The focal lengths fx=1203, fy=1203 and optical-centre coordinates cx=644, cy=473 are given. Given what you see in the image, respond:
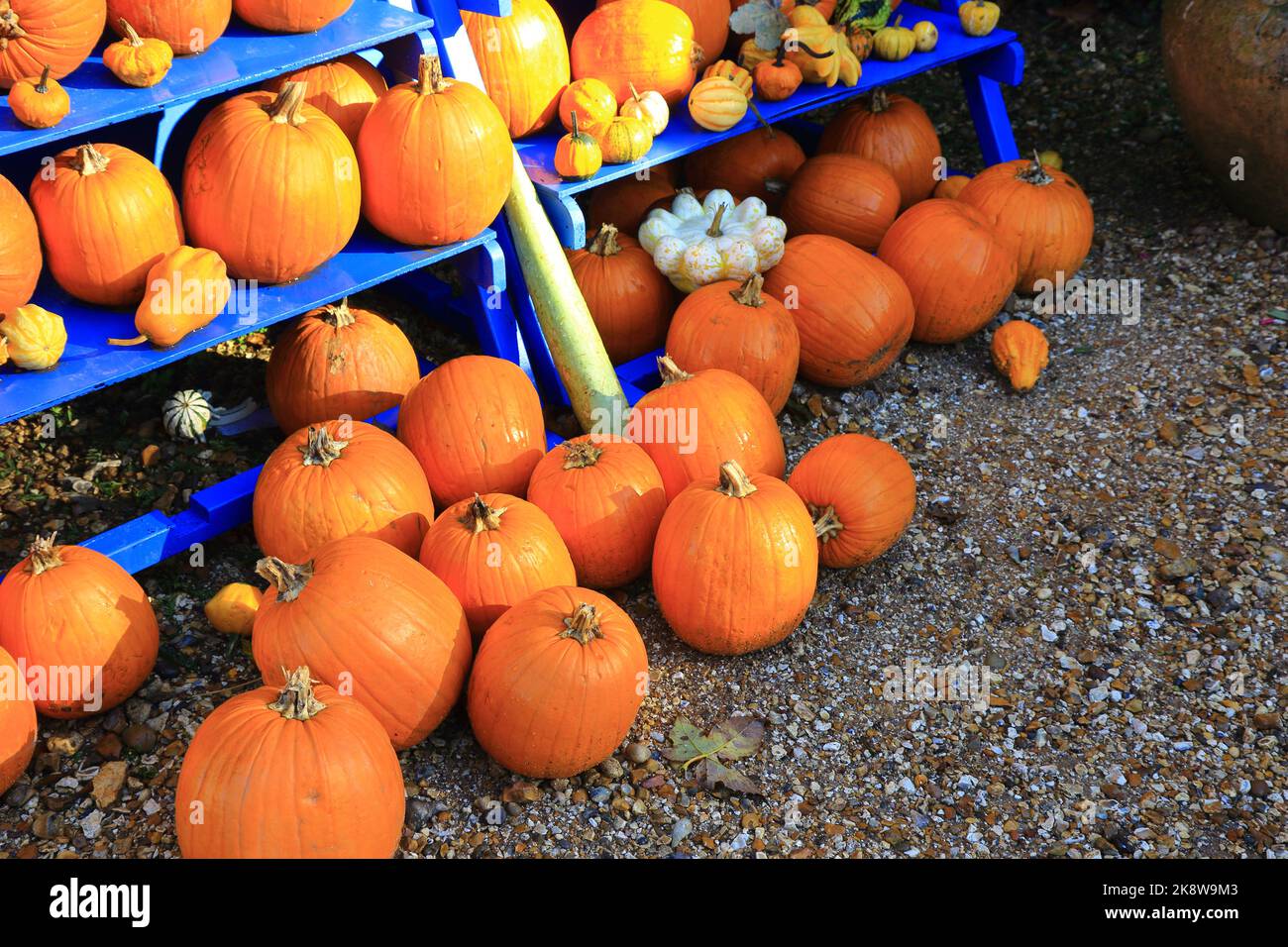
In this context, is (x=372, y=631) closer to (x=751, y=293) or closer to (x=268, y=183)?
(x=268, y=183)

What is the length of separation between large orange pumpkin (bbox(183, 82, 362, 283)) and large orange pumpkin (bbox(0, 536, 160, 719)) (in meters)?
0.93

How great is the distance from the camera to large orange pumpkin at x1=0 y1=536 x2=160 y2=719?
276 cm

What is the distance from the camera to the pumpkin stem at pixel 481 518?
289cm

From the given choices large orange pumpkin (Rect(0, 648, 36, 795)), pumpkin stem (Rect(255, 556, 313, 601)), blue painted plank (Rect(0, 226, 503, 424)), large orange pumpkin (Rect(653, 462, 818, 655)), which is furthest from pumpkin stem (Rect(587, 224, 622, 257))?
large orange pumpkin (Rect(0, 648, 36, 795))

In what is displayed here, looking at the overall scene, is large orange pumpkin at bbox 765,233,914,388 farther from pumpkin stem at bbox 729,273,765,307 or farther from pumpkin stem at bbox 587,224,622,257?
pumpkin stem at bbox 587,224,622,257

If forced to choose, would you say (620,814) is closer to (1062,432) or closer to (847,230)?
(1062,432)

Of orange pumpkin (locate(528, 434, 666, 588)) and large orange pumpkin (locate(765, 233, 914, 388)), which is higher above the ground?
orange pumpkin (locate(528, 434, 666, 588))

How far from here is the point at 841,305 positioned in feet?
12.8

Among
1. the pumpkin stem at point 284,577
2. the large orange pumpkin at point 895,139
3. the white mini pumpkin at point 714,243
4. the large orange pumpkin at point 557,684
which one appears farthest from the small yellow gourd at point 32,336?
the large orange pumpkin at point 895,139

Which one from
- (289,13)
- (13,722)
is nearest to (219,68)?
(289,13)

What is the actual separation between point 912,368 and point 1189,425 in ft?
3.00

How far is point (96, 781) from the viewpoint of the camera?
2781mm

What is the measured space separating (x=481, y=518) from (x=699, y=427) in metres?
0.74

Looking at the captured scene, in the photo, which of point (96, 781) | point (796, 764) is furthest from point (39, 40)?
point (796, 764)
